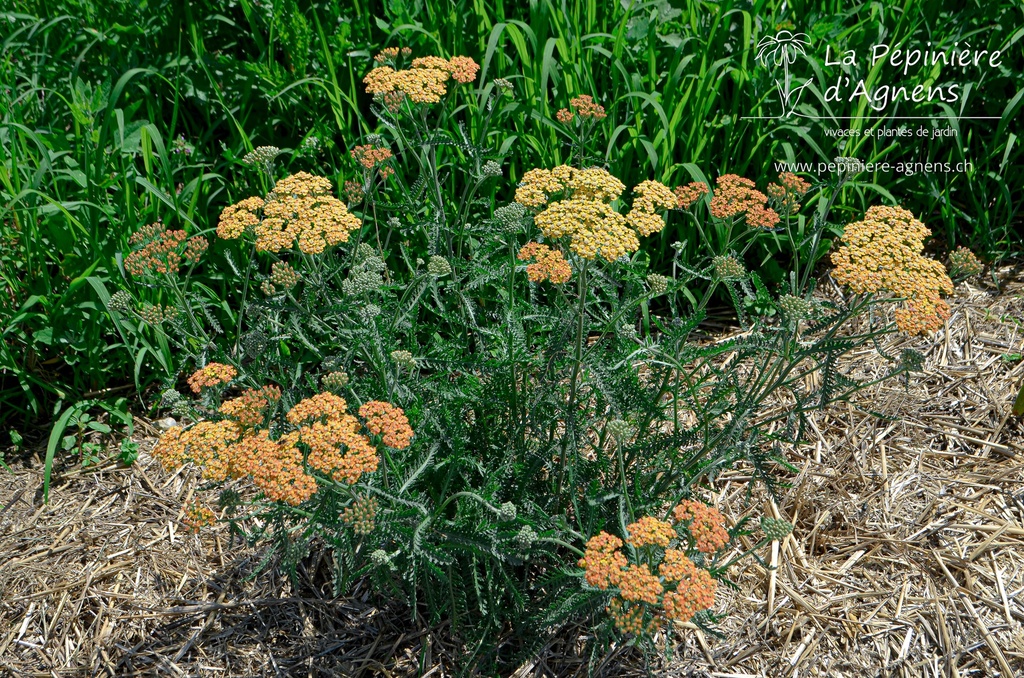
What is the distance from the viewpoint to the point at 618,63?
4.44 metres

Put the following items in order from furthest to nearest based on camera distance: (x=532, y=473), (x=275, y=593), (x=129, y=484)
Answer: (x=129, y=484), (x=275, y=593), (x=532, y=473)

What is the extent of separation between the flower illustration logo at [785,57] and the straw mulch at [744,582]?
63.4 inches

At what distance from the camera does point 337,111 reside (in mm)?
4465

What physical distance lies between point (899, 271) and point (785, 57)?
2260 millimetres

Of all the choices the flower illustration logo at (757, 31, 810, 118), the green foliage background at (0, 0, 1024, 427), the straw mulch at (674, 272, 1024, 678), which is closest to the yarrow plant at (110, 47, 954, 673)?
the straw mulch at (674, 272, 1024, 678)

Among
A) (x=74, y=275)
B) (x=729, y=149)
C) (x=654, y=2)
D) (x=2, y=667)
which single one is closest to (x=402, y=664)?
(x=2, y=667)

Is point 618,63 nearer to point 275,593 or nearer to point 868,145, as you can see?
point 868,145

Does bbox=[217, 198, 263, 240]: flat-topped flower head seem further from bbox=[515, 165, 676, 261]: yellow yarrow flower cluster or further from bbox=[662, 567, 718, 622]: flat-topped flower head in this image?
bbox=[662, 567, 718, 622]: flat-topped flower head

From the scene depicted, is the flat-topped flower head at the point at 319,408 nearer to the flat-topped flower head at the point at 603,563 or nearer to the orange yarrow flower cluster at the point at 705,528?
the flat-topped flower head at the point at 603,563

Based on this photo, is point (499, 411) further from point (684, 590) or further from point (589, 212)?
point (684, 590)

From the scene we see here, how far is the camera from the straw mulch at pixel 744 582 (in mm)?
3385

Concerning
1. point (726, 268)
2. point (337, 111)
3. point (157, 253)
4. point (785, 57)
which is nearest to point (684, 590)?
point (726, 268)

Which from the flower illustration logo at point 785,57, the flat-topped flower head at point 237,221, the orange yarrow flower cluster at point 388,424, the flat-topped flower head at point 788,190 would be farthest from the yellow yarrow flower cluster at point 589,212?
the flower illustration logo at point 785,57

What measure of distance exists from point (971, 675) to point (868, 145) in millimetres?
2850
